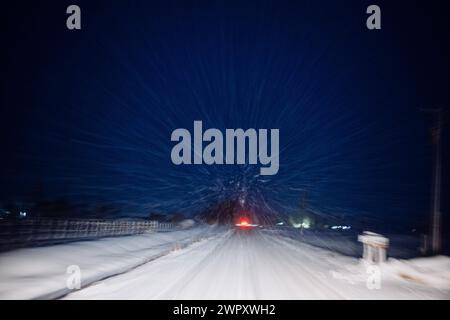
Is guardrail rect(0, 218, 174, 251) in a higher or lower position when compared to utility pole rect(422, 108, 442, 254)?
lower

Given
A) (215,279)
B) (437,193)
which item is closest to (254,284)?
(215,279)

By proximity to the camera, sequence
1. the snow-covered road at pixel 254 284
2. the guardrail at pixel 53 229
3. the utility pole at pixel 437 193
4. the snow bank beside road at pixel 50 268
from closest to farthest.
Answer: the snow-covered road at pixel 254 284, the snow bank beside road at pixel 50 268, the utility pole at pixel 437 193, the guardrail at pixel 53 229

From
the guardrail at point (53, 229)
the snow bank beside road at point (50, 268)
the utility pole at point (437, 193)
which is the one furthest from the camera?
the guardrail at point (53, 229)

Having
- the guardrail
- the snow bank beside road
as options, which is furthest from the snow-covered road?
the guardrail

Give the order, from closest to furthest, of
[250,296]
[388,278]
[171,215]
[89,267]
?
1. [250,296]
2. [388,278]
3. [89,267]
4. [171,215]

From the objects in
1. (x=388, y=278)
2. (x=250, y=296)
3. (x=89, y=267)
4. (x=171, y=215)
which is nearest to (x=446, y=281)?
(x=388, y=278)

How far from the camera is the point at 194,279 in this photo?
37.6 ft

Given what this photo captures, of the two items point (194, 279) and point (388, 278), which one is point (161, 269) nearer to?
point (194, 279)

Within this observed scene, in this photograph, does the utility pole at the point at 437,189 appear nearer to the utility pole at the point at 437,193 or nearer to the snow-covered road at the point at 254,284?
the utility pole at the point at 437,193

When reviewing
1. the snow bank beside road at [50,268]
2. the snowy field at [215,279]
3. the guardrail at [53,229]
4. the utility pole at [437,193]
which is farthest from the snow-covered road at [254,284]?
the guardrail at [53,229]

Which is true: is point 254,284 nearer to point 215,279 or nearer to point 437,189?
point 215,279

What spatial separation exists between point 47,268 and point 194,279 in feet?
15.1

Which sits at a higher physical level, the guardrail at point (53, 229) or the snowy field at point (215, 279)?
the snowy field at point (215, 279)

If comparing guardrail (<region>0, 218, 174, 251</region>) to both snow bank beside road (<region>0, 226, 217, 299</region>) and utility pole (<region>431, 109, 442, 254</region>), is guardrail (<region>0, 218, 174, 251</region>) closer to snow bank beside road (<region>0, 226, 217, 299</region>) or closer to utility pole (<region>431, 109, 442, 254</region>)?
snow bank beside road (<region>0, 226, 217, 299</region>)
